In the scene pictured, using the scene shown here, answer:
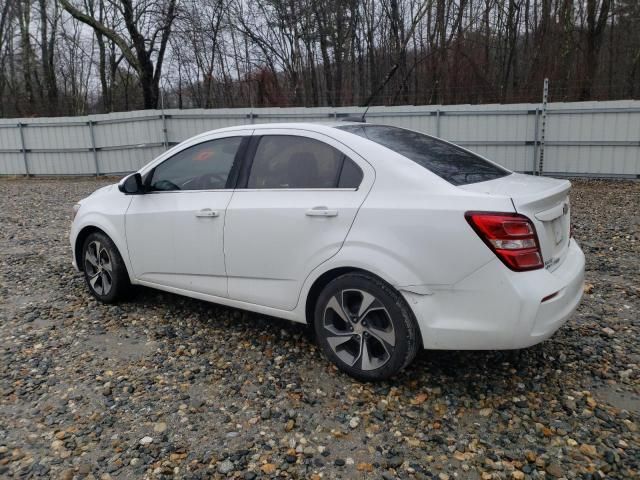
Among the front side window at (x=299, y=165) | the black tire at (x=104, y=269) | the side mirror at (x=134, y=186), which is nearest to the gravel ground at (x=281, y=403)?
the black tire at (x=104, y=269)

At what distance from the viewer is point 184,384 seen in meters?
3.28

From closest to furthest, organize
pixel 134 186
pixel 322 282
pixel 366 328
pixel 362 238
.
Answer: pixel 362 238, pixel 366 328, pixel 322 282, pixel 134 186

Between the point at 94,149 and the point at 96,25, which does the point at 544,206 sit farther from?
the point at 96,25

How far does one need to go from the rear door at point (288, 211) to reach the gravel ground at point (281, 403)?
0.58m

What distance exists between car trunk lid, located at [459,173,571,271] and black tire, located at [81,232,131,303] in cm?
308

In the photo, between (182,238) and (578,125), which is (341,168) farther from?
(578,125)

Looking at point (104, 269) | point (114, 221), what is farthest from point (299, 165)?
point (104, 269)

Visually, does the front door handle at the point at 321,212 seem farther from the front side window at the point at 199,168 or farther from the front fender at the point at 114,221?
the front fender at the point at 114,221

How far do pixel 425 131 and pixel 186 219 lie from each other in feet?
32.5

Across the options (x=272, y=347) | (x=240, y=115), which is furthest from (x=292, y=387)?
(x=240, y=115)

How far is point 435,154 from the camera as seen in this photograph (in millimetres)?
3434

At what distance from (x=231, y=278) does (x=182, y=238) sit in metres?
0.55

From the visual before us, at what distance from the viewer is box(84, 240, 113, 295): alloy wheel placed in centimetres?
459

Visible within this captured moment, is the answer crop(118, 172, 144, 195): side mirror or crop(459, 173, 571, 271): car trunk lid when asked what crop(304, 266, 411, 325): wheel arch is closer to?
crop(459, 173, 571, 271): car trunk lid
